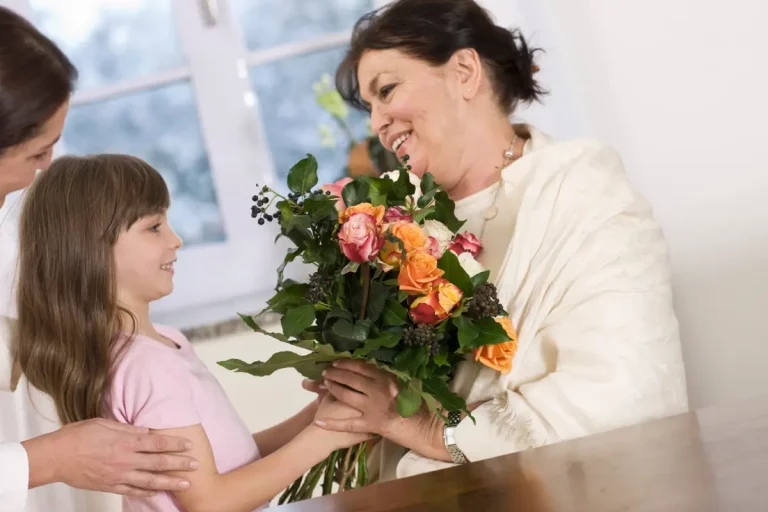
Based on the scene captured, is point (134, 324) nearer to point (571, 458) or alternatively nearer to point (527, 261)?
point (527, 261)

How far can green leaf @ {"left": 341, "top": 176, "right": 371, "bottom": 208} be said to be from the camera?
1.45 metres

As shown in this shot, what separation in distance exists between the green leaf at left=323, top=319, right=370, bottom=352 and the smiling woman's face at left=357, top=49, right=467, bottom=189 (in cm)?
56

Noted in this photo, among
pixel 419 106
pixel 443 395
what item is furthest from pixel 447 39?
pixel 443 395

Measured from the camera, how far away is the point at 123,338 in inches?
63.5

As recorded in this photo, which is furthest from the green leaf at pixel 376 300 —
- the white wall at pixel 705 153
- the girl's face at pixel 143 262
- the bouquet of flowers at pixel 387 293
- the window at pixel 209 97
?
the window at pixel 209 97

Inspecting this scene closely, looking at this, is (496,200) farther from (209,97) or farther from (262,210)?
(209,97)

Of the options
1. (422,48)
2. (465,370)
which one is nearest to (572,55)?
(422,48)

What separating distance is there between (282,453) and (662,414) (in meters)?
0.67

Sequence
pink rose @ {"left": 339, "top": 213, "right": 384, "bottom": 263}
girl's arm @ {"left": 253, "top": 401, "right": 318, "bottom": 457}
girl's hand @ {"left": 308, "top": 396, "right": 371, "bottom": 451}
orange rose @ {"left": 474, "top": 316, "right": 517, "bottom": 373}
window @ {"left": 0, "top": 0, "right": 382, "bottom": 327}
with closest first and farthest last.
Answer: pink rose @ {"left": 339, "top": 213, "right": 384, "bottom": 263} → orange rose @ {"left": 474, "top": 316, "right": 517, "bottom": 373} → girl's hand @ {"left": 308, "top": 396, "right": 371, "bottom": 451} → girl's arm @ {"left": 253, "top": 401, "right": 318, "bottom": 457} → window @ {"left": 0, "top": 0, "right": 382, "bottom": 327}

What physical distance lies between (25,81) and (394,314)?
75cm

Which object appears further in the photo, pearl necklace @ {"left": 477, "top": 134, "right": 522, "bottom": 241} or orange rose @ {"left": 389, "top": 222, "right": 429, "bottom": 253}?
pearl necklace @ {"left": 477, "top": 134, "right": 522, "bottom": 241}

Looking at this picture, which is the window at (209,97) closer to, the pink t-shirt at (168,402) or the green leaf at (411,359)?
the pink t-shirt at (168,402)

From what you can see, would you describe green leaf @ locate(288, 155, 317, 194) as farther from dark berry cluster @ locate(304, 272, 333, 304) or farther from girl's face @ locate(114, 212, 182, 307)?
girl's face @ locate(114, 212, 182, 307)

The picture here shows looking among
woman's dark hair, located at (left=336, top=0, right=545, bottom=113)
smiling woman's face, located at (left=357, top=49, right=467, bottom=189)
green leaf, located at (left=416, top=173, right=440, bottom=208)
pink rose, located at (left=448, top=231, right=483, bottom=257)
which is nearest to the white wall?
woman's dark hair, located at (left=336, top=0, right=545, bottom=113)
